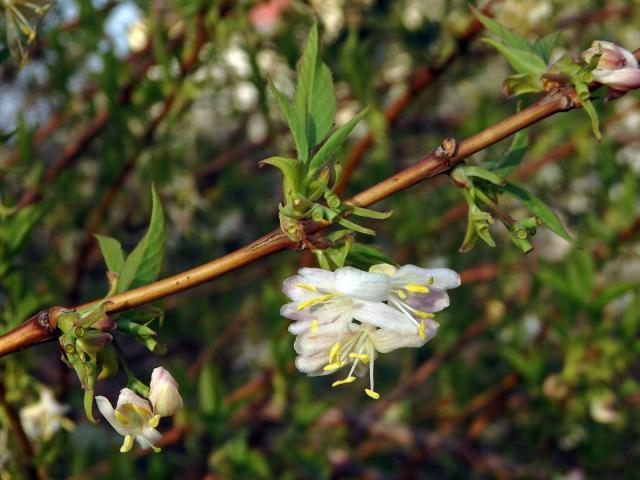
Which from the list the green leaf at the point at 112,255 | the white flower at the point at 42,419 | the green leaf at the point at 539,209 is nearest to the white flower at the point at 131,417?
the green leaf at the point at 112,255

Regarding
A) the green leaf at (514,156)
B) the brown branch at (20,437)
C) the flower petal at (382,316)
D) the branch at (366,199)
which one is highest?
the branch at (366,199)

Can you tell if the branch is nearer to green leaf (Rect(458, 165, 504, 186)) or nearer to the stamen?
green leaf (Rect(458, 165, 504, 186))

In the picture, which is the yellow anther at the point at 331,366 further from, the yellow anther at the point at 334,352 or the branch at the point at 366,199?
the branch at the point at 366,199

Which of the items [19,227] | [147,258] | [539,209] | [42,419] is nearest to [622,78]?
[539,209]

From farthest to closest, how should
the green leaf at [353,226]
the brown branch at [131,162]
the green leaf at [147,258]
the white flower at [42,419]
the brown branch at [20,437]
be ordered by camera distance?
the brown branch at [131,162] < the white flower at [42,419] < the brown branch at [20,437] < the green leaf at [147,258] < the green leaf at [353,226]

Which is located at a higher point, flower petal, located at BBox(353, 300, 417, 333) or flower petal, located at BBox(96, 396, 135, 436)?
flower petal, located at BBox(353, 300, 417, 333)

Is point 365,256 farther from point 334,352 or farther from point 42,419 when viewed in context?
point 42,419

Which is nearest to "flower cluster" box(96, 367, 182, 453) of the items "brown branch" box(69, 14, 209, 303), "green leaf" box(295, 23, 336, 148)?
"green leaf" box(295, 23, 336, 148)
